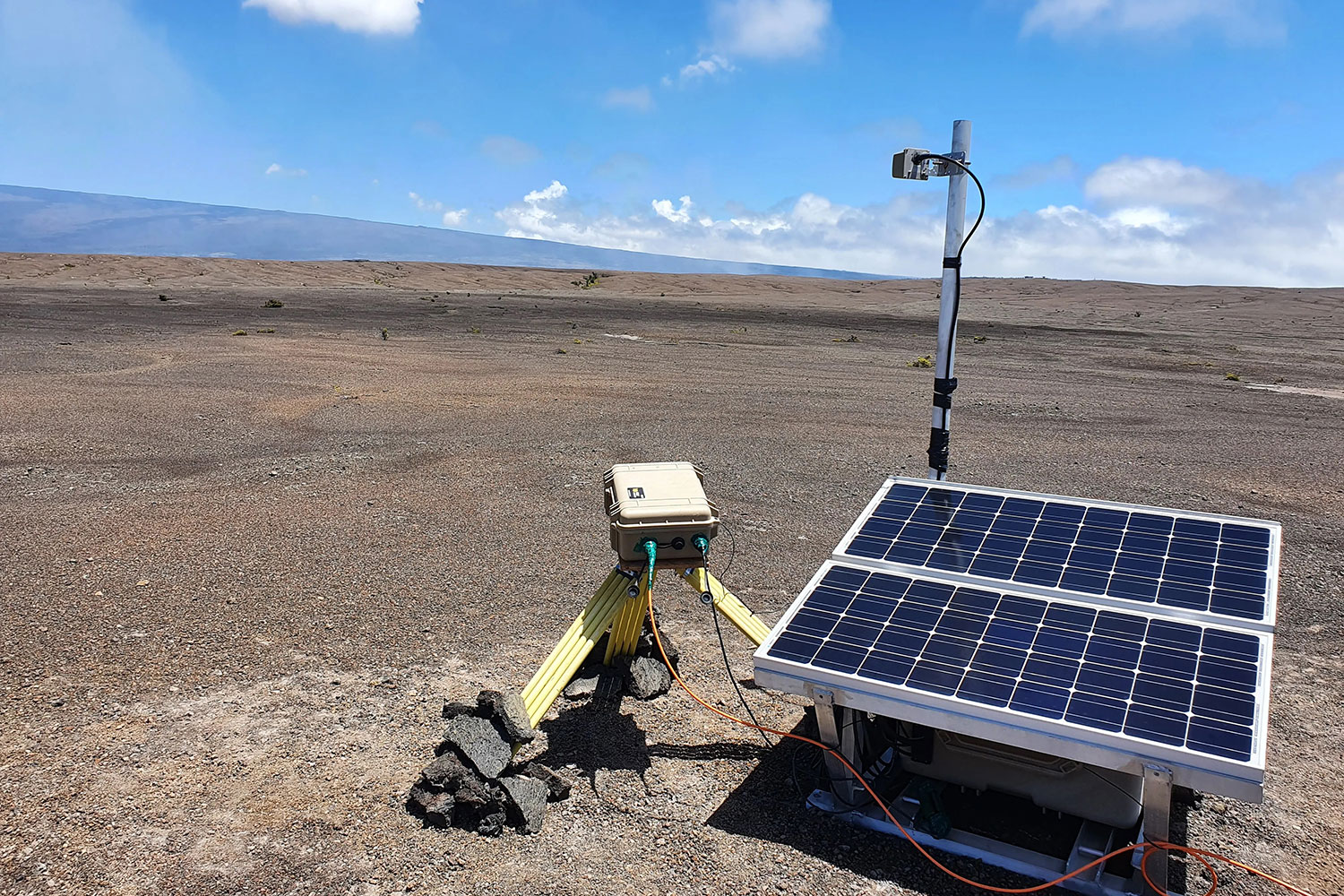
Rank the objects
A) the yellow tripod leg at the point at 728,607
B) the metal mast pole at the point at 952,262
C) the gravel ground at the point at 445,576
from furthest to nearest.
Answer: the metal mast pole at the point at 952,262 → the yellow tripod leg at the point at 728,607 → the gravel ground at the point at 445,576

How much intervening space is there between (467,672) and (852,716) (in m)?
3.09

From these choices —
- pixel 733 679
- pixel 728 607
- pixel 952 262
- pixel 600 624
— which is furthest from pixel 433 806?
pixel 952 262

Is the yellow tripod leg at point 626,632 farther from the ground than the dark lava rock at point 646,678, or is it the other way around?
the yellow tripod leg at point 626,632

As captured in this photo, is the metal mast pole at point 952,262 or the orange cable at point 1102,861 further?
the metal mast pole at point 952,262

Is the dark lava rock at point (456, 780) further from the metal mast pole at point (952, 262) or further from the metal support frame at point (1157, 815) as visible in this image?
the metal mast pole at point (952, 262)

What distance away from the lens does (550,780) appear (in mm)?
5113

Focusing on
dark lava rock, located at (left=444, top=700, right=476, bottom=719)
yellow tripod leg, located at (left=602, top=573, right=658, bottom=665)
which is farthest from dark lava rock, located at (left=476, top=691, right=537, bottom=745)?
yellow tripod leg, located at (left=602, top=573, right=658, bottom=665)

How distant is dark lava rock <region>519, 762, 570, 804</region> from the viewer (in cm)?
509

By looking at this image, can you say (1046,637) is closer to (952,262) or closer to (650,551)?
(650,551)

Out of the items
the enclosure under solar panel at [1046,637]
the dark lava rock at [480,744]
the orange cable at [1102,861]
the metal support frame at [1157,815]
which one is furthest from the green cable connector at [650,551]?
the metal support frame at [1157,815]

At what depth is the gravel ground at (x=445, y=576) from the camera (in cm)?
470

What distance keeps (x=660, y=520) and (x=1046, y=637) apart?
2336mm

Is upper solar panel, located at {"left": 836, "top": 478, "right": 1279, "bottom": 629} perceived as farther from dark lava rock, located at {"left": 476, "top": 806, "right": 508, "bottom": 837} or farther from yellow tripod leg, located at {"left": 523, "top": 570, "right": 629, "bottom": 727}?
dark lava rock, located at {"left": 476, "top": 806, "right": 508, "bottom": 837}

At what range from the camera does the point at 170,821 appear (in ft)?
15.7
